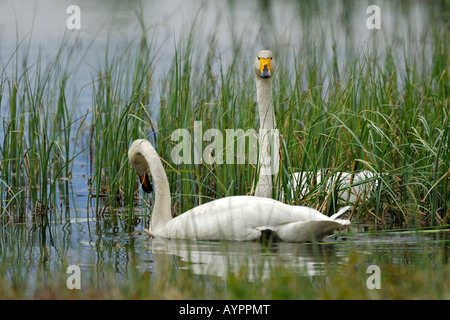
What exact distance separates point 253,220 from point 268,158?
3.86ft

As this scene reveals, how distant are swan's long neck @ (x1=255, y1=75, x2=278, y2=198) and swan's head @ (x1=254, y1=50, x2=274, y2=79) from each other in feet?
0.44

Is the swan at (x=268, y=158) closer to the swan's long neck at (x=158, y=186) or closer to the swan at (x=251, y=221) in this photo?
the swan at (x=251, y=221)

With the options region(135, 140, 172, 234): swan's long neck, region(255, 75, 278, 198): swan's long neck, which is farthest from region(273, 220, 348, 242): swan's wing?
region(135, 140, 172, 234): swan's long neck

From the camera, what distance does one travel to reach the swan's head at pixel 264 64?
859cm

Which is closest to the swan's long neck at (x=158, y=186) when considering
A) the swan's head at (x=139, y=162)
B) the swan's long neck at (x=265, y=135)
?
the swan's head at (x=139, y=162)

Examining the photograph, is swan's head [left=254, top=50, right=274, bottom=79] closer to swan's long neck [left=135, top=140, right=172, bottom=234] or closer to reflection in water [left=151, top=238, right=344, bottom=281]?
swan's long neck [left=135, top=140, right=172, bottom=234]

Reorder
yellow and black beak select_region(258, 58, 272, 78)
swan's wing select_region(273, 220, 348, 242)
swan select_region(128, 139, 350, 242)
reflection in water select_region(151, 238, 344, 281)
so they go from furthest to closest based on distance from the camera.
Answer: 1. yellow and black beak select_region(258, 58, 272, 78)
2. swan select_region(128, 139, 350, 242)
3. swan's wing select_region(273, 220, 348, 242)
4. reflection in water select_region(151, 238, 344, 281)

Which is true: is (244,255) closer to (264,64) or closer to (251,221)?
(251,221)

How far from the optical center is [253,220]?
7473 millimetres

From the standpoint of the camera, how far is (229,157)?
8.70 meters

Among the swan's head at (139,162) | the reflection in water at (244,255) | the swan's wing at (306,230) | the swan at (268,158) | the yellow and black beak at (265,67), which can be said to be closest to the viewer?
the reflection in water at (244,255)

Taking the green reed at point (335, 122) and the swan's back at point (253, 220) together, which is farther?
the green reed at point (335, 122)

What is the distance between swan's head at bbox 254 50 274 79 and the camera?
8594mm

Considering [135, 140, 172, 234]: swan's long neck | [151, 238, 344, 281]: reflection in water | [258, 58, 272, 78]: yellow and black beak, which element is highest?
[258, 58, 272, 78]: yellow and black beak
